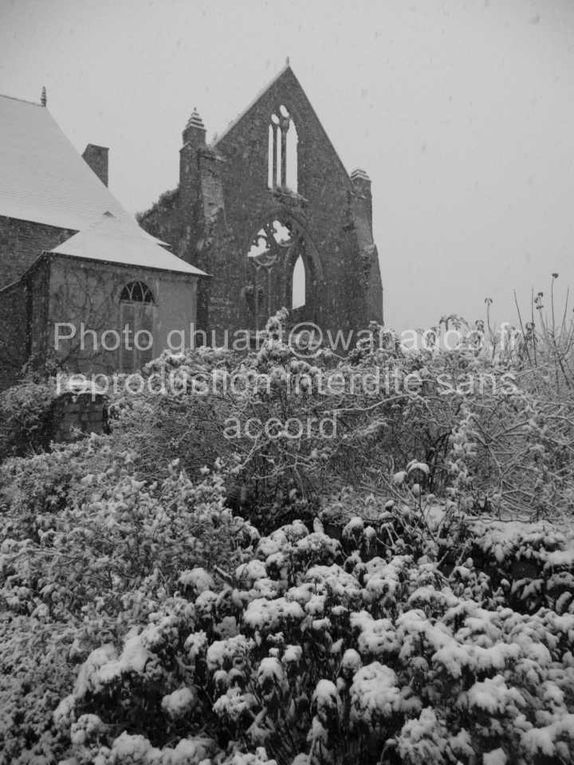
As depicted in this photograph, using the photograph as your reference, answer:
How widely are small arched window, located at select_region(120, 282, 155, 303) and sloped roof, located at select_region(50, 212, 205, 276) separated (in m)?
0.53

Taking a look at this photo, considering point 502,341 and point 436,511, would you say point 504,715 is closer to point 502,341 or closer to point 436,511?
point 436,511

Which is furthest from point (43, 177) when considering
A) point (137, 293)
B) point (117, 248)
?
point (137, 293)

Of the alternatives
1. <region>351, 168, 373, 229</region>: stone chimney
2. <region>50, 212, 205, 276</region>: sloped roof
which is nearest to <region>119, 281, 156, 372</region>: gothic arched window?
<region>50, 212, 205, 276</region>: sloped roof

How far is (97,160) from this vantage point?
72.7ft

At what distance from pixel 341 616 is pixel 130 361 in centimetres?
1307

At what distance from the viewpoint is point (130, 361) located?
50.0 ft

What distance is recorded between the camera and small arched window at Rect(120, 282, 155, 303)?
15308 mm

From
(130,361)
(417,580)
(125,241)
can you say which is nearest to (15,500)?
(417,580)

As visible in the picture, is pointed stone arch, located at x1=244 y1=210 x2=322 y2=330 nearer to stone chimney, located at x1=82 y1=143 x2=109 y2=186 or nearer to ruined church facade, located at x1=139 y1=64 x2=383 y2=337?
ruined church facade, located at x1=139 y1=64 x2=383 y2=337

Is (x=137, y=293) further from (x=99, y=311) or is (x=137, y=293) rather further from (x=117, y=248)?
(x=117, y=248)

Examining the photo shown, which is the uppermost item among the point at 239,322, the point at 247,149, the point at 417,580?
the point at 247,149

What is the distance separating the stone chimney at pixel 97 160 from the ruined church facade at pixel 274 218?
2.58 metres

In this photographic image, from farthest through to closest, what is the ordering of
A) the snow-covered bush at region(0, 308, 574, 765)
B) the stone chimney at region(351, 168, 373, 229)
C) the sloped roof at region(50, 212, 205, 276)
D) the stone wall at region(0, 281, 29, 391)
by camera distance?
1. the stone chimney at region(351, 168, 373, 229)
2. the stone wall at region(0, 281, 29, 391)
3. the sloped roof at region(50, 212, 205, 276)
4. the snow-covered bush at region(0, 308, 574, 765)

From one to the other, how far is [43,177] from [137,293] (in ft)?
19.6
